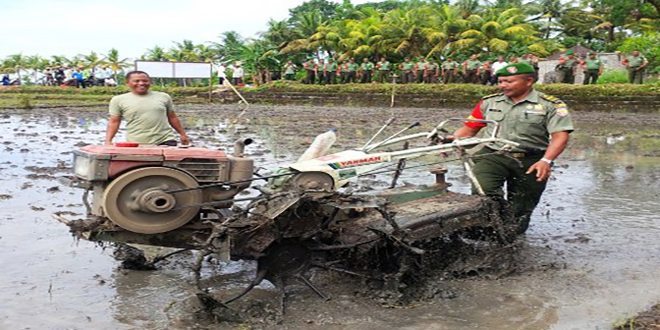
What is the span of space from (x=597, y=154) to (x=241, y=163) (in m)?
9.38

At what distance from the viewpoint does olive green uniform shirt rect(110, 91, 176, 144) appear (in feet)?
19.4

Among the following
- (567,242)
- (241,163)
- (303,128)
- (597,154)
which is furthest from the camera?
(303,128)

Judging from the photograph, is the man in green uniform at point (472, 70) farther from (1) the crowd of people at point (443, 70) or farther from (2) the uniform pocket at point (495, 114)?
(2) the uniform pocket at point (495, 114)

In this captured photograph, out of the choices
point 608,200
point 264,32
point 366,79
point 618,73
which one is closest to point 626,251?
point 608,200

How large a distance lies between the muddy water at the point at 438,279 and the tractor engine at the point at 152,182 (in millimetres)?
622

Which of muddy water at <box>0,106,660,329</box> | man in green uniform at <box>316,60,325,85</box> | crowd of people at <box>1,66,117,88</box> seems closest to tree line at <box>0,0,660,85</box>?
man in green uniform at <box>316,60,325,85</box>

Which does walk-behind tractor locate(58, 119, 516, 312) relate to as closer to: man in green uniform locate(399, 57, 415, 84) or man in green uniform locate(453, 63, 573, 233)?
man in green uniform locate(453, 63, 573, 233)

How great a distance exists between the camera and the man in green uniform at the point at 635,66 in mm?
25534

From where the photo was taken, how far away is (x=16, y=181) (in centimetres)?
898

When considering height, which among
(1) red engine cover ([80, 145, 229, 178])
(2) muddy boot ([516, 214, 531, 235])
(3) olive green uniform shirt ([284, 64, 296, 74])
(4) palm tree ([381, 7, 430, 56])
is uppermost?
(4) palm tree ([381, 7, 430, 56])

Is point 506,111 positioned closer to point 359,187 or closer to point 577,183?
point 359,187

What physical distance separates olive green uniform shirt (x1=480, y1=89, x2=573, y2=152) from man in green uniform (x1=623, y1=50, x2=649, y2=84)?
71.4 feet

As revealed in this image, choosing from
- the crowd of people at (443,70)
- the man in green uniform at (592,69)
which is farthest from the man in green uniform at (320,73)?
the man in green uniform at (592,69)

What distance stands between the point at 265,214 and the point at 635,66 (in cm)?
2430
